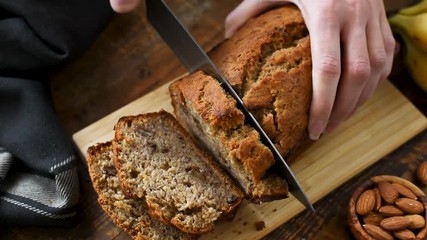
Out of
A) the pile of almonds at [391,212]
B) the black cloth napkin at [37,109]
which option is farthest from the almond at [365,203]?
the black cloth napkin at [37,109]

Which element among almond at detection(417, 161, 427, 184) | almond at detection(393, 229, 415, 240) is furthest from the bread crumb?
almond at detection(417, 161, 427, 184)

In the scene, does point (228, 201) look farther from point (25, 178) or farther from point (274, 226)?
point (25, 178)

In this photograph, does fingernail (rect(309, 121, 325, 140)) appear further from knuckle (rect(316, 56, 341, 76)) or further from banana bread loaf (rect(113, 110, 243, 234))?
banana bread loaf (rect(113, 110, 243, 234))

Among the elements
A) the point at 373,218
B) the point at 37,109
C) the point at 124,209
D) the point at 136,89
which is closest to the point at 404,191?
the point at 373,218

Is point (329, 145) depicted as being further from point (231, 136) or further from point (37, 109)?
point (37, 109)

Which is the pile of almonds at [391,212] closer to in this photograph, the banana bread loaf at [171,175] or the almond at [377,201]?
the almond at [377,201]
